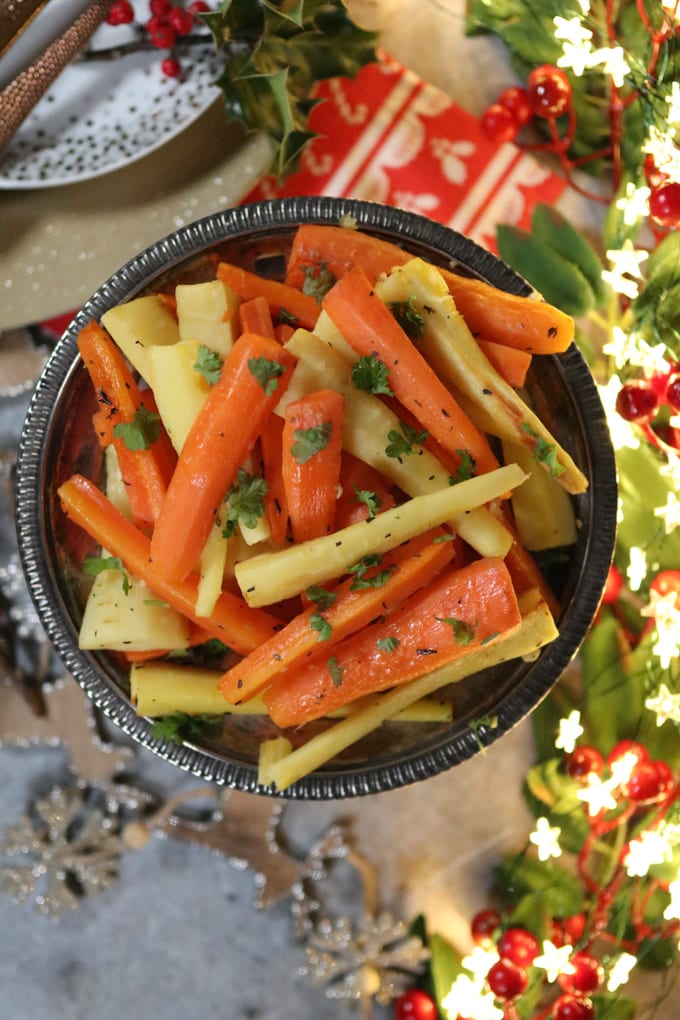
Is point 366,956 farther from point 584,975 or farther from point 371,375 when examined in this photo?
point 371,375

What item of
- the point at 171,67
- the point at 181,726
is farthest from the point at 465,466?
the point at 171,67

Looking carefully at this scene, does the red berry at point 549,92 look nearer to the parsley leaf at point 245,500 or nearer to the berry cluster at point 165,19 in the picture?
the berry cluster at point 165,19

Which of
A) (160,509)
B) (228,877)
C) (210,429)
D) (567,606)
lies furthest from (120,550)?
(228,877)

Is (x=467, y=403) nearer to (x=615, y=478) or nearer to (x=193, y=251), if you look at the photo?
(x=615, y=478)

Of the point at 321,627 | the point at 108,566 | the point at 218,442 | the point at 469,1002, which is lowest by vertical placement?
the point at 469,1002

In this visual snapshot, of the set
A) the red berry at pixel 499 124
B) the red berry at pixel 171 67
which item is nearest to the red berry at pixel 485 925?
the red berry at pixel 499 124
